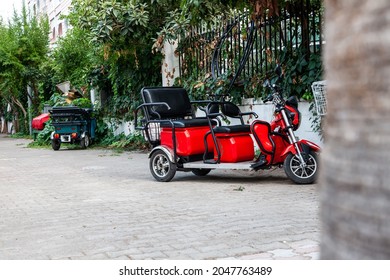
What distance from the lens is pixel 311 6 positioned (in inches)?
386

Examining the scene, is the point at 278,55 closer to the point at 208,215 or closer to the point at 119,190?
the point at 119,190

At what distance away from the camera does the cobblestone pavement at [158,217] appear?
4266 millimetres

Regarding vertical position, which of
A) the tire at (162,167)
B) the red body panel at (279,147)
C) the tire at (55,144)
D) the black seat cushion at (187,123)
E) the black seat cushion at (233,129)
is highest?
the black seat cushion at (187,123)

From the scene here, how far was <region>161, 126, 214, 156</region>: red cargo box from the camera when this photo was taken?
822cm

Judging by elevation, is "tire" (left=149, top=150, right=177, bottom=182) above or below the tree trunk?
below

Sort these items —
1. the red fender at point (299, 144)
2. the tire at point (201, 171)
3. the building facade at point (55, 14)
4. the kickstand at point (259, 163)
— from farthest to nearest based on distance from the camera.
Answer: the building facade at point (55, 14) < the tire at point (201, 171) < the kickstand at point (259, 163) < the red fender at point (299, 144)

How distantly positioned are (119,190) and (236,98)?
436 cm

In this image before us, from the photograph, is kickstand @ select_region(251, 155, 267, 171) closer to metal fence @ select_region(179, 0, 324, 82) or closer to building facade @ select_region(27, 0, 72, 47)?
metal fence @ select_region(179, 0, 324, 82)

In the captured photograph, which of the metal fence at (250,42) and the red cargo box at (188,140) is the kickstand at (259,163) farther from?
the metal fence at (250,42)

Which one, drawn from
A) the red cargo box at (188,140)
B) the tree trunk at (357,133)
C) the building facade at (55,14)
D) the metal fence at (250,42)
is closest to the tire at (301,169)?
the red cargo box at (188,140)

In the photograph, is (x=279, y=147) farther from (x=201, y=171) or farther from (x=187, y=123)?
(x=201, y=171)

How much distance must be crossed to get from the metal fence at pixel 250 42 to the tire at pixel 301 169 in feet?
9.33

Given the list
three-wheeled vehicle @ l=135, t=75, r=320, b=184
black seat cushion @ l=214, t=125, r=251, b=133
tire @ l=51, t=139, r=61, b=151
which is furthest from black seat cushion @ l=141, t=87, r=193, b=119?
tire @ l=51, t=139, r=61, b=151

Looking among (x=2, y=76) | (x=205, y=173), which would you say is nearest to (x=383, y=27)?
(x=205, y=173)
